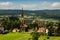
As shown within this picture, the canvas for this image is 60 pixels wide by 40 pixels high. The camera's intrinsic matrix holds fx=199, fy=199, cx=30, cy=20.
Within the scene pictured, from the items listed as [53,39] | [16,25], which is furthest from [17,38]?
[16,25]

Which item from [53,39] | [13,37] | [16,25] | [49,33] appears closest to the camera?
[53,39]

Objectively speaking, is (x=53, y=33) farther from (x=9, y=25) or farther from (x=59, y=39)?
(x=9, y=25)

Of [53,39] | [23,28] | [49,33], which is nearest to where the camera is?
[53,39]

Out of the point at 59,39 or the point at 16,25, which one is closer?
the point at 59,39

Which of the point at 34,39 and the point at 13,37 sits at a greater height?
the point at 34,39

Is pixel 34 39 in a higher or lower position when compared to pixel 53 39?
higher

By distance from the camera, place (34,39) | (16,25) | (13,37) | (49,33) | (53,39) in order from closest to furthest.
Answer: (34,39) → (53,39) → (13,37) → (49,33) → (16,25)

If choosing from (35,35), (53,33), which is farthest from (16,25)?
(35,35)

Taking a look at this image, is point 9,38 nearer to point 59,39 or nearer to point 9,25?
point 59,39

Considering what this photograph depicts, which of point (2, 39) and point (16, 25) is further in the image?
point (16, 25)
